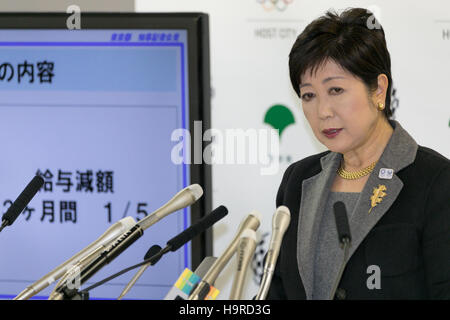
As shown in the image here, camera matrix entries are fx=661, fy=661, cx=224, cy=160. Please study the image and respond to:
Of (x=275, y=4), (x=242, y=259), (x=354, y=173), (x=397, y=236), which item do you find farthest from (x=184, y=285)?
(x=275, y=4)

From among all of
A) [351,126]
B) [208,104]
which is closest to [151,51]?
[208,104]

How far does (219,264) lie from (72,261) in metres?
0.25

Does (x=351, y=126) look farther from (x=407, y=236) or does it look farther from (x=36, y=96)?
(x=36, y=96)

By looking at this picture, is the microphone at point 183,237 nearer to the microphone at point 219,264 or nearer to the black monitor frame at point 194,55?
the microphone at point 219,264

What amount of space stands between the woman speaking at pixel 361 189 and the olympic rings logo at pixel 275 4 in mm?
527

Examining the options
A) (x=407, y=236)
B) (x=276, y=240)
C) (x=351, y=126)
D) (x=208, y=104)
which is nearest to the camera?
(x=276, y=240)

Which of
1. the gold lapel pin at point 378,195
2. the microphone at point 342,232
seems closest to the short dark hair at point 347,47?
the gold lapel pin at point 378,195

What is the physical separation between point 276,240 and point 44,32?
1.37 m

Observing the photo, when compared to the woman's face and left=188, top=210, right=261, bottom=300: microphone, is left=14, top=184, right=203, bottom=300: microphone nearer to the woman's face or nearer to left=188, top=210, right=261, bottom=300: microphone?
left=188, top=210, right=261, bottom=300: microphone

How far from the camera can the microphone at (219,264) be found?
0.98 metres

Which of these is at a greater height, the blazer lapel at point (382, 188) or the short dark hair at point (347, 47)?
the short dark hair at point (347, 47)

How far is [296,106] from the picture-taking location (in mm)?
2168

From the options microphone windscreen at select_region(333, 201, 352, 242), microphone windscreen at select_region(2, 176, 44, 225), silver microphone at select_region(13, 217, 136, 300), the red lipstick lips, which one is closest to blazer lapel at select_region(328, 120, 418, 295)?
the red lipstick lips

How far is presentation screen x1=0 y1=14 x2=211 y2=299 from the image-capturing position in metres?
2.10
